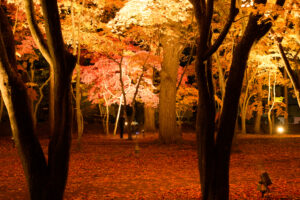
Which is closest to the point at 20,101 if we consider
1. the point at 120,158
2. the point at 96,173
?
the point at 96,173

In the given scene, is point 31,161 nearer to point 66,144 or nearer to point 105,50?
point 66,144

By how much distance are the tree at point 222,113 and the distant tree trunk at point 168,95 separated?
12878 mm

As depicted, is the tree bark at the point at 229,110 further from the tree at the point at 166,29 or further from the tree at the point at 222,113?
the tree at the point at 166,29

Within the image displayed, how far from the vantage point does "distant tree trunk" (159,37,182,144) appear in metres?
18.9

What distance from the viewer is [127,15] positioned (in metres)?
17.0

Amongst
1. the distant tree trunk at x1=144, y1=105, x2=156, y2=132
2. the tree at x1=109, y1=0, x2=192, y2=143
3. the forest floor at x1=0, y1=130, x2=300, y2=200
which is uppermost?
the tree at x1=109, y1=0, x2=192, y2=143

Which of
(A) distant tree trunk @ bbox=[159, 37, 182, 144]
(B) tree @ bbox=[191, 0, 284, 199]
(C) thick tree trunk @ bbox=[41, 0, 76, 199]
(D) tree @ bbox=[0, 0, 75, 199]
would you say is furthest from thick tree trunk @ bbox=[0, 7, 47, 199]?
(A) distant tree trunk @ bbox=[159, 37, 182, 144]

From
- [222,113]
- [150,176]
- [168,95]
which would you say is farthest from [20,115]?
[168,95]

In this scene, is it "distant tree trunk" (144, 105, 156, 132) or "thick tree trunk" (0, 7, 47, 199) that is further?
"distant tree trunk" (144, 105, 156, 132)

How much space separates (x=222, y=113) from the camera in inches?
234

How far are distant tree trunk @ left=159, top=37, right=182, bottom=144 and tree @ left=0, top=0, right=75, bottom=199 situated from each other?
14.0 meters

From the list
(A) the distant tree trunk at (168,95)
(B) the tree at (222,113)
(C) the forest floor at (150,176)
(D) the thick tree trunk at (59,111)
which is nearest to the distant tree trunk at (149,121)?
(A) the distant tree trunk at (168,95)

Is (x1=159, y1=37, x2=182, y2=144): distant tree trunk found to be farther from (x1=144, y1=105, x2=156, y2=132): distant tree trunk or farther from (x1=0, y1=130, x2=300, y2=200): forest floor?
(x1=144, y1=105, x2=156, y2=132): distant tree trunk

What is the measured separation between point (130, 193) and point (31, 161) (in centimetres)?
348
